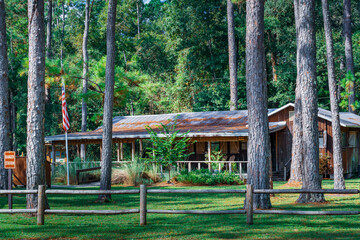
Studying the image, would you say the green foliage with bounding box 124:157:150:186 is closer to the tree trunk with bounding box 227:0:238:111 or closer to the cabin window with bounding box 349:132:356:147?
the tree trunk with bounding box 227:0:238:111

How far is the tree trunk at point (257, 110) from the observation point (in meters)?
11.8

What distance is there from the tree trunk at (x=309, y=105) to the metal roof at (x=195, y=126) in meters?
8.67

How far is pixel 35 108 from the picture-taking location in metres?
11.6

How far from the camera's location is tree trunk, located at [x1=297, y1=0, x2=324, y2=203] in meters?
13.8

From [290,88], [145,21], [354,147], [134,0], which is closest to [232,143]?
[354,147]

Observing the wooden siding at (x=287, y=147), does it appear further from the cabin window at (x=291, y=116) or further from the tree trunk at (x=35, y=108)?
the tree trunk at (x=35, y=108)

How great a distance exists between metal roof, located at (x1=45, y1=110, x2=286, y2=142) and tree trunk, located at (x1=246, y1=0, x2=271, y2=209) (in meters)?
10.7

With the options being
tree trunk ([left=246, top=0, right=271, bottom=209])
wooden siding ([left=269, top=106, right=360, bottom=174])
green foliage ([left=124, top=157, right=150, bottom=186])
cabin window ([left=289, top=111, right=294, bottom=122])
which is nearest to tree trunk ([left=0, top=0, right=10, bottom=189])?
green foliage ([left=124, top=157, right=150, bottom=186])

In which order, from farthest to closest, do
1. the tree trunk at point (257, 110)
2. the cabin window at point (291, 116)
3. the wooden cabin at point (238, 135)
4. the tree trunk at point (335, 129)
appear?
the cabin window at point (291, 116)
the wooden cabin at point (238, 135)
the tree trunk at point (335, 129)
the tree trunk at point (257, 110)

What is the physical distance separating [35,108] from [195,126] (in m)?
16.2

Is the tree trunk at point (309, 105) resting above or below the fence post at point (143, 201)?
above

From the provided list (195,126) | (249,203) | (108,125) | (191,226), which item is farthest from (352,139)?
(191,226)

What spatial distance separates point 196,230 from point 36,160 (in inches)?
181

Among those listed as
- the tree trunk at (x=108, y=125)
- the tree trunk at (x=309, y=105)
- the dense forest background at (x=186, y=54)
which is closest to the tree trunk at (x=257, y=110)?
the tree trunk at (x=309, y=105)
